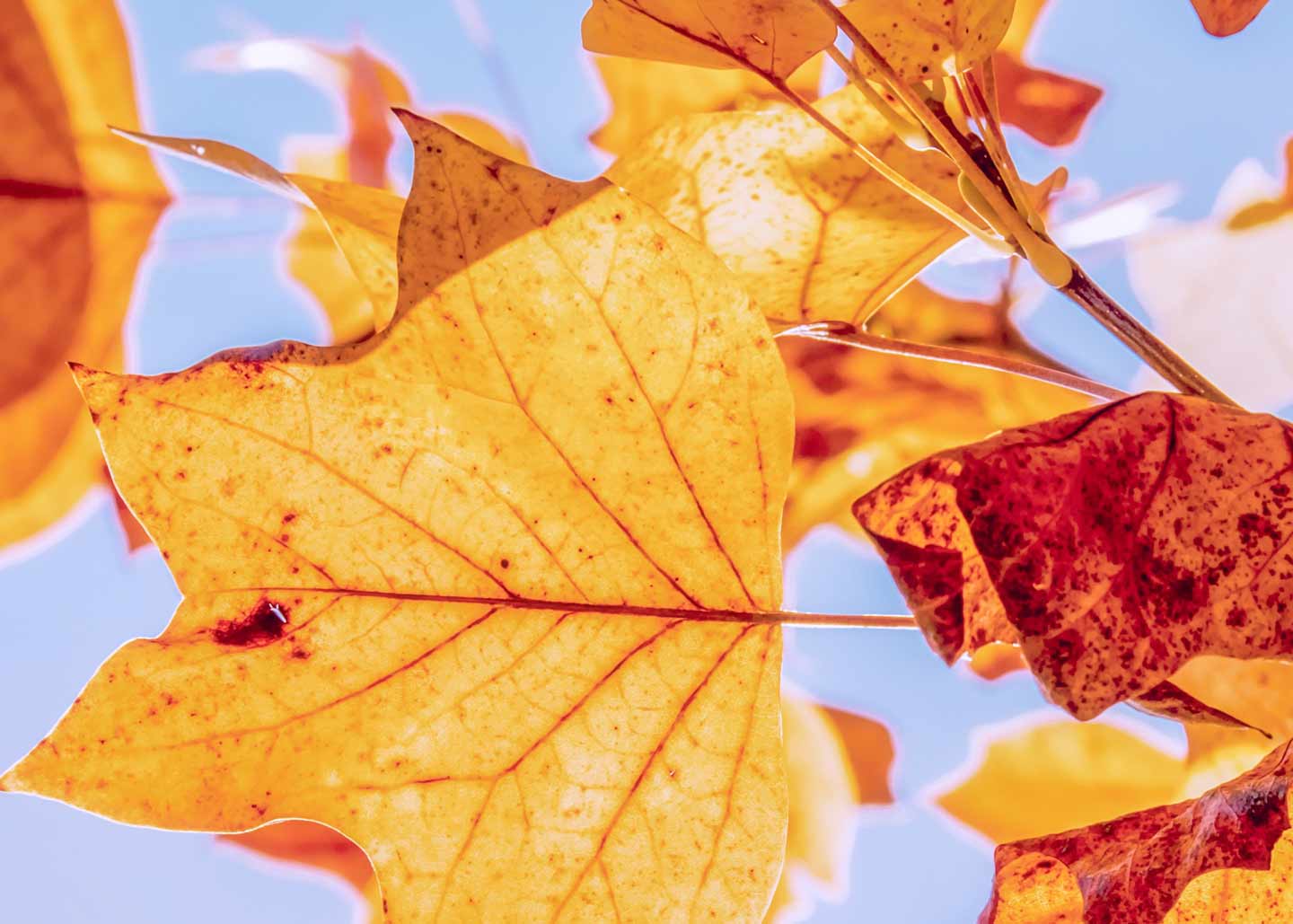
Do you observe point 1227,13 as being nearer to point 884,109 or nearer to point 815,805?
point 884,109

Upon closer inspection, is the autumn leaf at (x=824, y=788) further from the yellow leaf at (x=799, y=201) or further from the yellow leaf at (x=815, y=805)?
the yellow leaf at (x=799, y=201)

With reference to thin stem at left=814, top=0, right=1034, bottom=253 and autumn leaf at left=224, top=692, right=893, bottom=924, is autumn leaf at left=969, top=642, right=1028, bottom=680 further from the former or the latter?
thin stem at left=814, top=0, right=1034, bottom=253

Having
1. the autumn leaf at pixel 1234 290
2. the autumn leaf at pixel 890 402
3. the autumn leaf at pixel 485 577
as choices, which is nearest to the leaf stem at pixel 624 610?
the autumn leaf at pixel 485 577

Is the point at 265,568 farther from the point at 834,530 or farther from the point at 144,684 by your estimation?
the point at 834,530

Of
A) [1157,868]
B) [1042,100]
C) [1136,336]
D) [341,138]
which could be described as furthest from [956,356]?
[341,138]

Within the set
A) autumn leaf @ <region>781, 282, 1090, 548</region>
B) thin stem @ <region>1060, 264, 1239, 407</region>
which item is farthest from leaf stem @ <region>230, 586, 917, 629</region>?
autumn leaf @ <region>781, 282, 1090, 548</region>

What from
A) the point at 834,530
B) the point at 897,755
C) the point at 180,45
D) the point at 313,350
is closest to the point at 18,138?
the point at 180,45

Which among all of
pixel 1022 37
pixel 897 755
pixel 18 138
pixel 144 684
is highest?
pixel 1022 37
